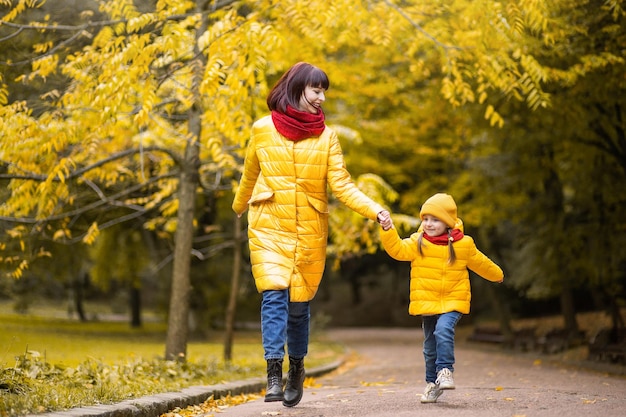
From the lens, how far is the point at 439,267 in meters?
6.57

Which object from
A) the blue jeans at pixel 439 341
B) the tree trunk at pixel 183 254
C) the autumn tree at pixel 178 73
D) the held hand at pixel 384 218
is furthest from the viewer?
the tree trunk at pixel 183 254

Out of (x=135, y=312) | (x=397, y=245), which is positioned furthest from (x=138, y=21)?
(x=135, y=312)

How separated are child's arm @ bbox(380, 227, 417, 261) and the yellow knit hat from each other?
0.90 ft

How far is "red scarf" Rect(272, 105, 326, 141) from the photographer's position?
616 cm

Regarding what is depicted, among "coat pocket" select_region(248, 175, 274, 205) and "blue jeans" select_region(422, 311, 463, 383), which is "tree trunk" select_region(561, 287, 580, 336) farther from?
"coat pocket" select_region(248, 175, 274, 205)

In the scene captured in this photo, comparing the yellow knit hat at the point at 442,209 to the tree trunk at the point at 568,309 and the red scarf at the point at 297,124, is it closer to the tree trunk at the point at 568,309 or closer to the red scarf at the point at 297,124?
the red scarf at the point at 297,124

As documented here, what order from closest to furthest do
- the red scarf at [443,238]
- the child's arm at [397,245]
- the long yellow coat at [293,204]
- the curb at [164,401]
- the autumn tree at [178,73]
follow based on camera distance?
the curb at [164,401] → the long yellow coat at [293,204] → the child's arm at [397,245] → the red scarf at [443,238] → the autumn tree at [178,73]

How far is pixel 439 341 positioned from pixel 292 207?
1.53 meters

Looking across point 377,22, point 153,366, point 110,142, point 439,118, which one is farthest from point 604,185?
point 153,366

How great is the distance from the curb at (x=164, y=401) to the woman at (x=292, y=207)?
1.09 m

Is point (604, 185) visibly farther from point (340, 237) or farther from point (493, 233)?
point (493, 233)

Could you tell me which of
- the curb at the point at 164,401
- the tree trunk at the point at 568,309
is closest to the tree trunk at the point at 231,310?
the curb at the point at 164,401

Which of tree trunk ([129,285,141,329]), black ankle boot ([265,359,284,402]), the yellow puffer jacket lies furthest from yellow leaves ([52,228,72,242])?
tree trunk ([129,285,141,329])

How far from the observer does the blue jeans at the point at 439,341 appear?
639 cm
